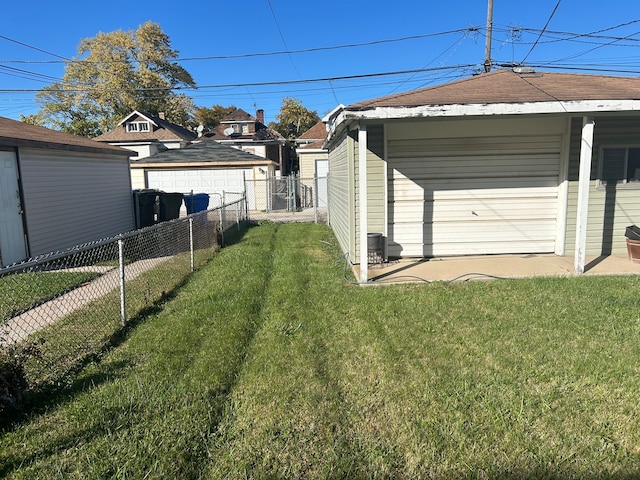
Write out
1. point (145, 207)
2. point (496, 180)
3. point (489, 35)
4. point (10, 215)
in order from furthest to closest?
point (489, 35)
point (145, 207)
point (10, 215)
point (496, 180)

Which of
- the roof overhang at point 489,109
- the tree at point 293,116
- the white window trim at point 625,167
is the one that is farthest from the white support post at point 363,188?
the tree at point 293,116

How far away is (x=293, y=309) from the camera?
5.47m

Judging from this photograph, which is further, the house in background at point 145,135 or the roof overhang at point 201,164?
the house in background at point 145,135

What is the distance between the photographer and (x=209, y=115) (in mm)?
56688

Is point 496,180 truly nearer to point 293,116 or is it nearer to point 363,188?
point 363,188

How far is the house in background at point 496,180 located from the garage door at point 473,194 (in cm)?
2

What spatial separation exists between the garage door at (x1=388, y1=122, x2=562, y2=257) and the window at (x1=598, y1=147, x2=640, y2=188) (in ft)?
2.40

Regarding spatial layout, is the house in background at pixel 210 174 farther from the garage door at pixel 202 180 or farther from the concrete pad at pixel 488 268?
the concrete pad at pixel 488 268

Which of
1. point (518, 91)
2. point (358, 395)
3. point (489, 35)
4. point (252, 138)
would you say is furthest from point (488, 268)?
point (252, 138)

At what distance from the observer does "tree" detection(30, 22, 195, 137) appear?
134ft

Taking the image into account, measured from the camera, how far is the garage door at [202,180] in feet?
71.4

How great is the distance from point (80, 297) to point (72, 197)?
5.22 metres

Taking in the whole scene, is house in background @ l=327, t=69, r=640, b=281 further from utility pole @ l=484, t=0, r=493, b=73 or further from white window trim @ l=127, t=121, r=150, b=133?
white window trim @ l=127, t=121, r=150, b=133

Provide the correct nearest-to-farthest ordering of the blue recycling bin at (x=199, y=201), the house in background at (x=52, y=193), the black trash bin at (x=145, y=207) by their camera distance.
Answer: the house in background at (x=52, y=193)
the black trash bin at (x=145, y=207)
the blue recycling bin at (x=199, y=201)
